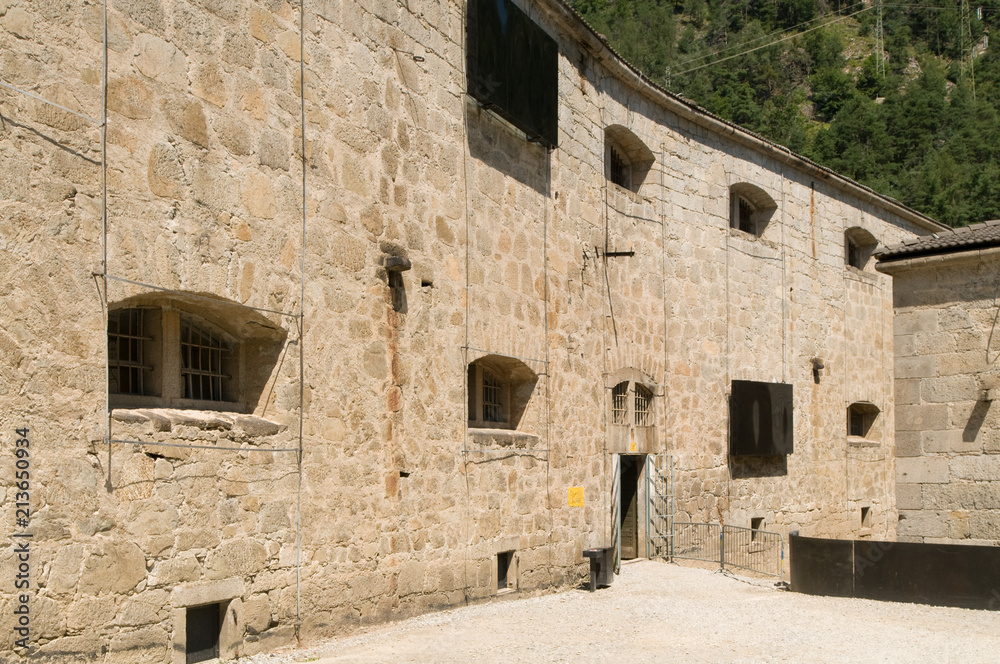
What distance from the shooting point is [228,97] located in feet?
23.9

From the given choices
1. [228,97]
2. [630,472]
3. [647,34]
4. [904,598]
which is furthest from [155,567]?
[647,34]

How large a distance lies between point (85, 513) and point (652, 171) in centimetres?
1075

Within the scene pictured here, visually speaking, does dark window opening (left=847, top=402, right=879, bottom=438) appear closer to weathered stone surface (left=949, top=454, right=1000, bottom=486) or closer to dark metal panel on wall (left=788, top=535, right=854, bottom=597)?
weathered stone surface (left=949, top=454, right=1000, bottom=486)

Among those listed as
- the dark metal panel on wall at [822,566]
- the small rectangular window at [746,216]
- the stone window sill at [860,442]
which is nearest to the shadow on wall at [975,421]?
the dark metal panel on wall at [822,566]

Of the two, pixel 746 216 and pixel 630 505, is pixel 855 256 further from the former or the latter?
pixel 630 505

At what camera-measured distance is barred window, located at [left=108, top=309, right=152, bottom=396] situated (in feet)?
21.6

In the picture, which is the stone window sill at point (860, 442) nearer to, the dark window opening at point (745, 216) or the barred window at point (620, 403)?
the dark window opening at point (745, 216)

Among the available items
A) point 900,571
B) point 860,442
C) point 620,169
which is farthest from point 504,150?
point 860,442

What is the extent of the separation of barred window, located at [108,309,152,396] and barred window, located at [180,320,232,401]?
33cm

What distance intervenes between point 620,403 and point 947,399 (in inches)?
162

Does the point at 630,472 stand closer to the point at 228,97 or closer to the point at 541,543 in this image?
the point at 541,543

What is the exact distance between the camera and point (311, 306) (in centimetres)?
799

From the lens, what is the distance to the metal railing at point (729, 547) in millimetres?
14703

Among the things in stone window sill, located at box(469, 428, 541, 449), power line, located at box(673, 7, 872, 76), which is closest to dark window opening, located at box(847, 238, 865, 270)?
stone window sill, located at box(469, 428, 541, 449)
